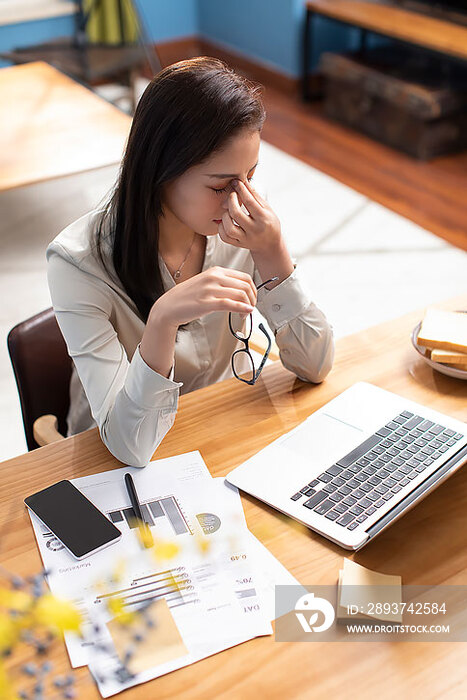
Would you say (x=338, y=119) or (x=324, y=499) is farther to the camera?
(x=338, y=119)

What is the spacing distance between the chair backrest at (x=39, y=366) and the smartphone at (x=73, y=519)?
15.3 inches

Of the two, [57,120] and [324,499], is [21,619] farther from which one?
[57,120]

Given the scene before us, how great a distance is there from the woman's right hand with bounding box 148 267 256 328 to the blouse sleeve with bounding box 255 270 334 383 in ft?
0.75

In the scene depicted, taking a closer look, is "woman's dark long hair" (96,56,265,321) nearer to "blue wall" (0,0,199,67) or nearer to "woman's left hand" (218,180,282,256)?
"woman's left hand" (218,180,282,256)

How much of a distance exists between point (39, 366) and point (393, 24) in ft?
11.8

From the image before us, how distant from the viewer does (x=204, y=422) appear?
51.1 inches

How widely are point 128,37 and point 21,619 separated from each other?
5248 mm

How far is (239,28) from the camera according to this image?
5406 mm

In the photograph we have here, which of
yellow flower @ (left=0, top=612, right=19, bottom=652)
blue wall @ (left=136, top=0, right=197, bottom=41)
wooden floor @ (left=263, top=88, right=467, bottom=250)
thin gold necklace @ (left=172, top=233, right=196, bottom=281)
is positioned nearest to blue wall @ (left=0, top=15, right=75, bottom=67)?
blue wall @ (left=136, top=0, right=197, bottom=41)

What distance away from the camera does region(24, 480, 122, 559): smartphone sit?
3.47ft

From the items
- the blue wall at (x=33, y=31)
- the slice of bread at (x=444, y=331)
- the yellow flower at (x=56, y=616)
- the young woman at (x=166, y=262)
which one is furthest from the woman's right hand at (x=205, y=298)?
the blue wall at (x=33, y=31)

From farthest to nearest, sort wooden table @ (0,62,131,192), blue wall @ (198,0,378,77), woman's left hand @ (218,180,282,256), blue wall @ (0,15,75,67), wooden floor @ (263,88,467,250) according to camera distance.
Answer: blue wall @ (0,15,75,67) → blue wall @ (198,0,378,77) → wooden floor @ (263,88,467,250) → wooden table @ (0,62,131,192) → woman's left hand @ (218,180,282,256)

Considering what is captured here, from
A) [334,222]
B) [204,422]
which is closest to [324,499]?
[204,422]

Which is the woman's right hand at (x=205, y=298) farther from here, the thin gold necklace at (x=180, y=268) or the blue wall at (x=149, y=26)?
the blue wall at (x=149, y=26)
